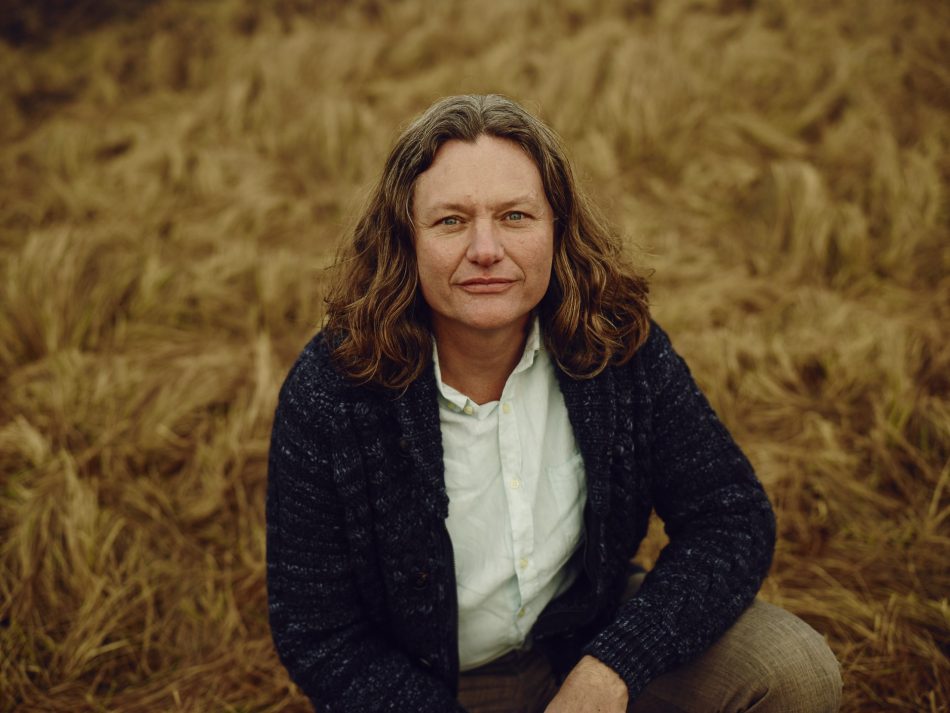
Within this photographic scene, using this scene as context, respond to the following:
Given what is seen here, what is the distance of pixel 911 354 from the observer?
2955 millimetres

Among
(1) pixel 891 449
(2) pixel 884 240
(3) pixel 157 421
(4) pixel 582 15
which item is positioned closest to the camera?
(1) pixel 891 449

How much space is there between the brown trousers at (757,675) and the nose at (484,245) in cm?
98

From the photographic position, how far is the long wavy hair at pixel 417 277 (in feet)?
4.75

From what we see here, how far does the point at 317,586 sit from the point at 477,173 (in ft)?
3.05

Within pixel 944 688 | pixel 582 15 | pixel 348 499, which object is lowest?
pixel 944 688

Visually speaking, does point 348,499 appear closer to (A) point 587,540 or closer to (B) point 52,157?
(A) point 587,540

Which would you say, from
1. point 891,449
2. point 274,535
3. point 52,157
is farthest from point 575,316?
point 52,157

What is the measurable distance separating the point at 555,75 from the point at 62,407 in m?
4.02

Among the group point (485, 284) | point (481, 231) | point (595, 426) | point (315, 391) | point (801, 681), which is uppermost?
point (481, 231)

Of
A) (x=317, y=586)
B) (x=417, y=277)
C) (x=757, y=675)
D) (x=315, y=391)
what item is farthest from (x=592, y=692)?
(x=417, y=277)

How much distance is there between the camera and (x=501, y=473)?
1531 mm

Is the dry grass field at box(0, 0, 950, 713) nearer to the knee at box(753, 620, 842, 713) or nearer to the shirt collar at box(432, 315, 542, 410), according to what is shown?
the shirt collar at box(432, 315, 542, 410)

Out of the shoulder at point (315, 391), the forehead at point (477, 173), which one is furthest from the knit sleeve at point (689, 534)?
the shoulder at point (315, 391)

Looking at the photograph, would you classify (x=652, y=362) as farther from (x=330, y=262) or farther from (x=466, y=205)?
(x=330, y=262)
